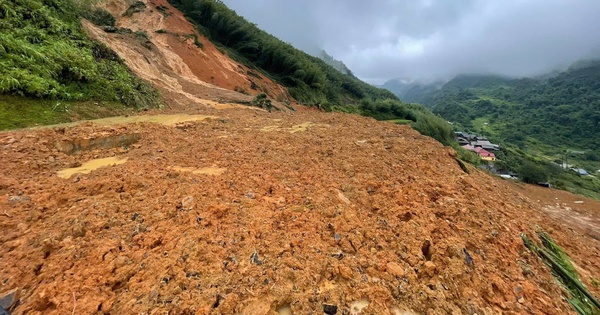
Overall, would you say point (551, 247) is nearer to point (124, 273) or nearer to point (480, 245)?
point (480, 245)

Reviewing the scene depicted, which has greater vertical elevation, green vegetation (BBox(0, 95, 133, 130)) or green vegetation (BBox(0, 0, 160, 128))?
green vegetation (BBox(0, 0, 160, 128))

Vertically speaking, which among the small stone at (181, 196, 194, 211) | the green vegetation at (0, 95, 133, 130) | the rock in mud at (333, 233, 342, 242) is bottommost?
the green vegetation at (0, 95, 133, 130)

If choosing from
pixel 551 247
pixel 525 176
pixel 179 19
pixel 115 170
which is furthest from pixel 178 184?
pixel 179 19

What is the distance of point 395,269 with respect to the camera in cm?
256

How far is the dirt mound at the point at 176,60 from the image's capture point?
1576 cm

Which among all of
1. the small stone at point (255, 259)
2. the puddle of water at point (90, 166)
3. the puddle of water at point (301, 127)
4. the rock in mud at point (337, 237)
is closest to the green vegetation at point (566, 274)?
the rock in mud at point (337, 237)

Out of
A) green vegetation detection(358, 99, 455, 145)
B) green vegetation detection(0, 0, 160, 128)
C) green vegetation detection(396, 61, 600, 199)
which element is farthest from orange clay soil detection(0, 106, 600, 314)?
green vegetation detection(396, 61, 600, 199)

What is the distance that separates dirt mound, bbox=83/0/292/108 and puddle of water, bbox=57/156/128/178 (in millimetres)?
8731

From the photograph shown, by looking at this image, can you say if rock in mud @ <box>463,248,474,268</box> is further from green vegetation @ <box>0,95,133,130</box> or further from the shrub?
the shrub

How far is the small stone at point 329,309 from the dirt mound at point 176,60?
42.7 ft

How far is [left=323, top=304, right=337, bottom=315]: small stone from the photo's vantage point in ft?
7.02

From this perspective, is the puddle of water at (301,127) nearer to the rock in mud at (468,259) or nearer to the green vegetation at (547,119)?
the rock in mud at (468,259)

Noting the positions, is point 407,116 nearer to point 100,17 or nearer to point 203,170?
point 203,170

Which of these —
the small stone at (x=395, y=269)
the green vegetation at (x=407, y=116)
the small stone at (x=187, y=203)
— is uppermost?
the green vegetation at (x=407, y=116)
